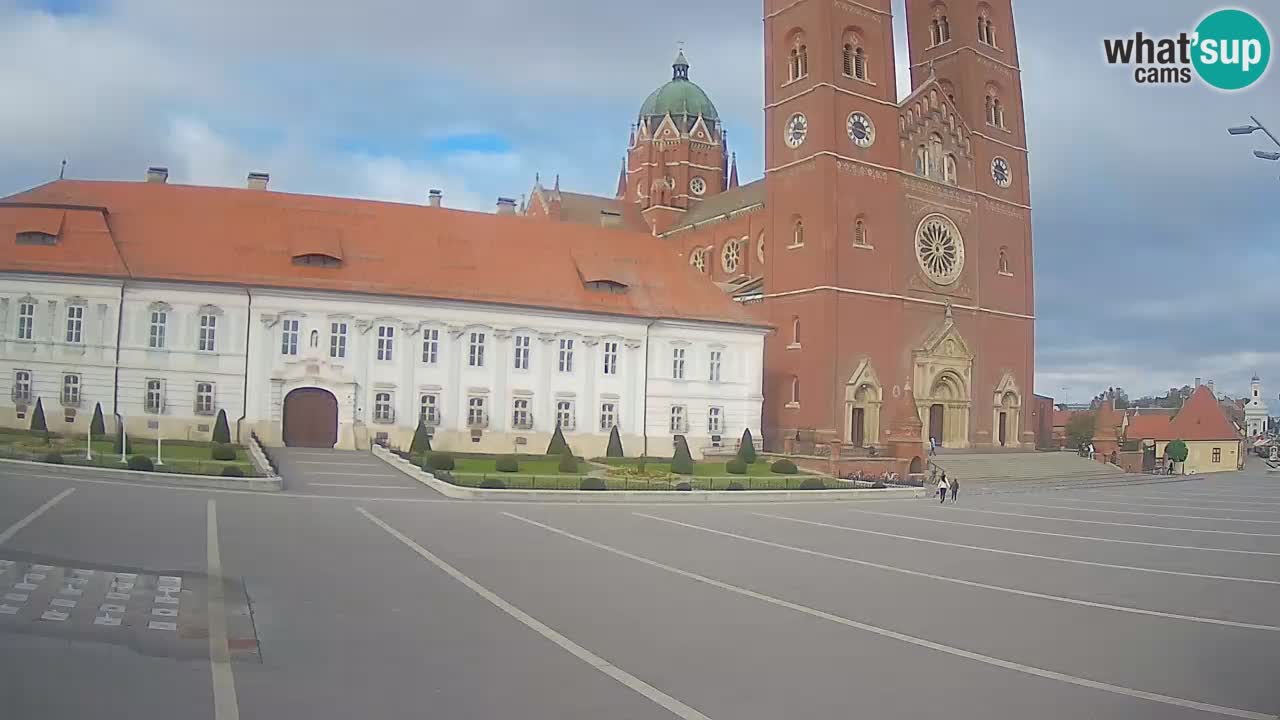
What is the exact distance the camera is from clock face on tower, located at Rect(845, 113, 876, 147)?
176ft

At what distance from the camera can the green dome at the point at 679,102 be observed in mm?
87688

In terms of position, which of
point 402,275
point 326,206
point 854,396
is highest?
point 326,206

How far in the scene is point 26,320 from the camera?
39406mm

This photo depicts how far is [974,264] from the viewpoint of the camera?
5912 centimetres

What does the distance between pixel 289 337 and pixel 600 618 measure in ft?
108

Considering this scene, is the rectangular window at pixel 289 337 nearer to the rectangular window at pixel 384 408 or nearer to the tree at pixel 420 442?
the rectangular window at pixel 384 408

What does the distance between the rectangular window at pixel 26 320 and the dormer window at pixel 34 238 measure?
2.49m

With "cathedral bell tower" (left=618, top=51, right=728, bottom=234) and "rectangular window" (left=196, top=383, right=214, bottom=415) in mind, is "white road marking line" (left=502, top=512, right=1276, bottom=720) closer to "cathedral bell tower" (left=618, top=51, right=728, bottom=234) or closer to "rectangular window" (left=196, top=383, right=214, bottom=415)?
"rectangular window" (left=196, top=383, right=214, bottom=415)

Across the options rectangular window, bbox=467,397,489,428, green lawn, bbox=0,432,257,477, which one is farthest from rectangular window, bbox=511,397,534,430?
green lawn, bbox=0,432,257,477

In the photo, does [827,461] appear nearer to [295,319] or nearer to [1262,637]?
[295,319]

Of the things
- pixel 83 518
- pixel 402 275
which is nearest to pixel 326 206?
pixel 402 275

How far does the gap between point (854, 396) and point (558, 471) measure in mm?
20811

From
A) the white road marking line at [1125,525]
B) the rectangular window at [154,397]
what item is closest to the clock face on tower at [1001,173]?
the white road marking line at [1125,525]

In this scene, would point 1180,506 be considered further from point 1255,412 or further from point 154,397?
point 1255,412
